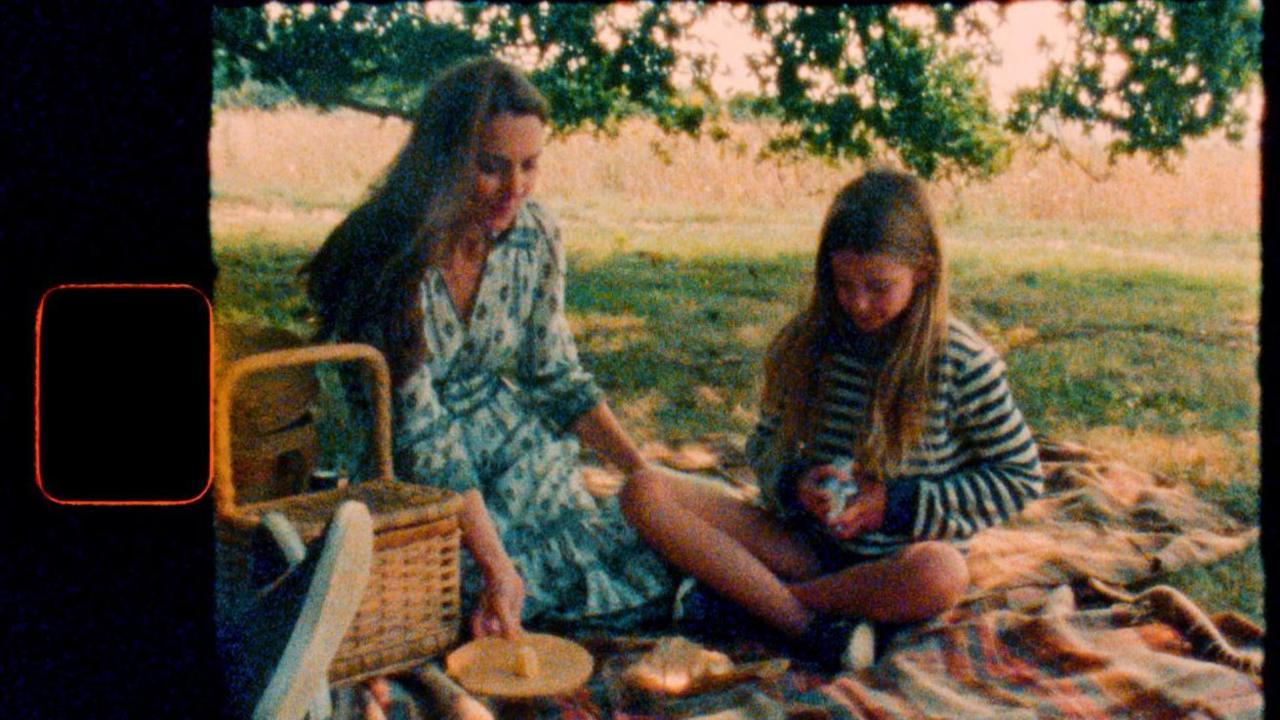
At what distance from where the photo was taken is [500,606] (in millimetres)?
1704

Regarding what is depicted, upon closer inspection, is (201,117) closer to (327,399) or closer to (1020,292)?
(327,399)

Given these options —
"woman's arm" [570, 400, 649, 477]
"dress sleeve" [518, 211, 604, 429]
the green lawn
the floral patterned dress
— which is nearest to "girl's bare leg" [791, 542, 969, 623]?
the floral patterned dress

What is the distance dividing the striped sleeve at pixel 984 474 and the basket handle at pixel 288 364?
0.79 meters

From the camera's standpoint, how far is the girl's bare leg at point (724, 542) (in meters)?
1.83

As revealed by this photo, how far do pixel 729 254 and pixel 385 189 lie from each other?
2.43 meters

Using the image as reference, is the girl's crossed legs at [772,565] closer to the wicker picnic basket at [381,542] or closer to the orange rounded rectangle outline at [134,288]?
the wicker picnic basket at [381,542]

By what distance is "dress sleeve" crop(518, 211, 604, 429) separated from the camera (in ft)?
6.63

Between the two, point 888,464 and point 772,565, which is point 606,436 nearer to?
point 772,565

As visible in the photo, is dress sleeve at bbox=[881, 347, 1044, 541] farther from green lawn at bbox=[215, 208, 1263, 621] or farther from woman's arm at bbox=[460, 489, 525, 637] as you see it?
green lawn at bbox=[215, 208, 1263, 621]

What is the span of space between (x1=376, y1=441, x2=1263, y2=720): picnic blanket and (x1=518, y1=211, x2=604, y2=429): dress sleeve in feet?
1.33

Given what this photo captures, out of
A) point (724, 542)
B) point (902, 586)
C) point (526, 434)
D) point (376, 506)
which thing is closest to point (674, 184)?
point (526, 434)

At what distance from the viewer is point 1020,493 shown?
5.88 feet

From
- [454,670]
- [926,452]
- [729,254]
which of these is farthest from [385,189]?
[729,254]

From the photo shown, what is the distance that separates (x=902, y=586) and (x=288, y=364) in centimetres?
95
